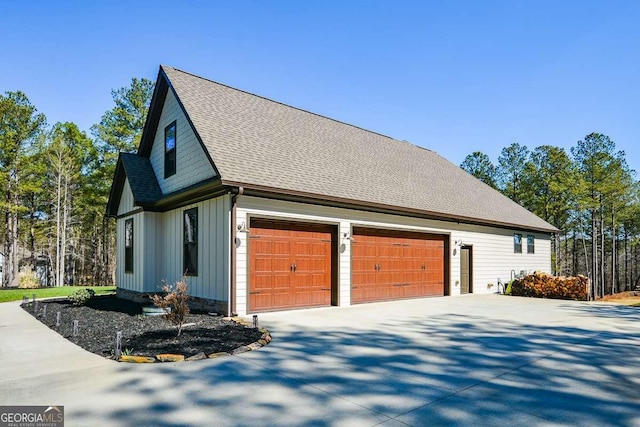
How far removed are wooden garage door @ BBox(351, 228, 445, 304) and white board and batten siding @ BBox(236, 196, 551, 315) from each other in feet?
1.03

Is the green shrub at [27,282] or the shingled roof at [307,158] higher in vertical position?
the shingled roof at [307,158]

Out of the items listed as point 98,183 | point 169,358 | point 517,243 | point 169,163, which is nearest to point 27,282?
point 98,183

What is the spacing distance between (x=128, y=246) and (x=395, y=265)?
9.00 m

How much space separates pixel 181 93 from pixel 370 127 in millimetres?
9784

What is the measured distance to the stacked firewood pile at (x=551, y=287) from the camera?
14.3 meters

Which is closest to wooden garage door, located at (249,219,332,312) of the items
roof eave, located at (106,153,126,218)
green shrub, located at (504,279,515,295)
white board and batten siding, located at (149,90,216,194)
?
white board and batten siding, located at (149,90,216,194)

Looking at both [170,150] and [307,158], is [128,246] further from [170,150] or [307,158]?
[307,158]

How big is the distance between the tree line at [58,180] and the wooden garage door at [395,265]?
64.4 feet

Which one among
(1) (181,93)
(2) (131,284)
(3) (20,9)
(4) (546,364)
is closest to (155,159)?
(1) (181,93)

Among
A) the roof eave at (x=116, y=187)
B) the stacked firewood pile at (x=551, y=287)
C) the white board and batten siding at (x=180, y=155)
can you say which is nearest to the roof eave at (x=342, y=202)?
the white board and batten siding at (x=180, y=155)

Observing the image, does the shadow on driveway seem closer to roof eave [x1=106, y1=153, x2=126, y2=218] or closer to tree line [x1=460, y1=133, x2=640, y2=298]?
roof eave [x1=106, y1=153, x2=126, y2=218]

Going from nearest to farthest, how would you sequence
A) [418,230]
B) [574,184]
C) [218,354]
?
[218,354] < [418,230] < [574,184]

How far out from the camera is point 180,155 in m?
11.5

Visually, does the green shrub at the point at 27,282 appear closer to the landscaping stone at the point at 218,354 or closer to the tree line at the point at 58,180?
the tree line at the point at 58,180
